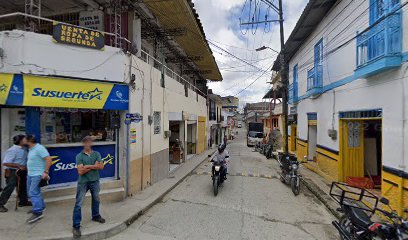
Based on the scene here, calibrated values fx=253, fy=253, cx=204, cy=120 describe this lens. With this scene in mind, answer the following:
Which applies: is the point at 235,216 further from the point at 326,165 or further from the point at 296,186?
the point at 326,165

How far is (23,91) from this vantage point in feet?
18.2

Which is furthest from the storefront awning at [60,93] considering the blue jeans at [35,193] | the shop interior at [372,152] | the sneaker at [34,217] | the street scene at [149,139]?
the shop interior at [372,152]

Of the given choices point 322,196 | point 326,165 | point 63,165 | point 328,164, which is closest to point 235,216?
point 322,196

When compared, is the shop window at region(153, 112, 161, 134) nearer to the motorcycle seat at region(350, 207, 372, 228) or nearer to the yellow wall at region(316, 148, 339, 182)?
the motorcycle seat at region(350, 207, 372, 228)

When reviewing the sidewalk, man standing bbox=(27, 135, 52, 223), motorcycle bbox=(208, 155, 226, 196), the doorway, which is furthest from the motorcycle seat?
the doorway

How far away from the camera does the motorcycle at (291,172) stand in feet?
27.7

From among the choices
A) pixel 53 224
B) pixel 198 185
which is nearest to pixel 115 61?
pixel 53 224

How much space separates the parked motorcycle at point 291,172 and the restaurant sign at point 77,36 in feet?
23.5

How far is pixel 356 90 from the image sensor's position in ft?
26.4

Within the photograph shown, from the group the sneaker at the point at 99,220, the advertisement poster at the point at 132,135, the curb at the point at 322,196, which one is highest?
the advertisement poster at the point at 132,135

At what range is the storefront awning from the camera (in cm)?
550

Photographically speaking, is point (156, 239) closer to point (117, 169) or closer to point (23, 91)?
point (117, 169)

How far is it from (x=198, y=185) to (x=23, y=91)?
20.6 feet

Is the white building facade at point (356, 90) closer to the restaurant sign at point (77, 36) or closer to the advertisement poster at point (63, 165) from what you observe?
the restaurant sign at point (77, 36)
